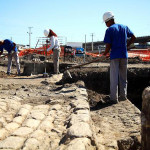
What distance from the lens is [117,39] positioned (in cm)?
458

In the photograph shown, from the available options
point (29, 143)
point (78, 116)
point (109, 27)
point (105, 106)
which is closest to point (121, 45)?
point (109, 27)

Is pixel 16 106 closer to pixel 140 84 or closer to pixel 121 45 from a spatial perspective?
pixel 121 45

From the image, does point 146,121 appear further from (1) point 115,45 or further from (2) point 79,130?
(1) point 115,45

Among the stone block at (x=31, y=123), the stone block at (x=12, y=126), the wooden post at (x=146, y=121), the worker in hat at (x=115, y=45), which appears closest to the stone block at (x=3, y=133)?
the stone block at (x=12, y=126)

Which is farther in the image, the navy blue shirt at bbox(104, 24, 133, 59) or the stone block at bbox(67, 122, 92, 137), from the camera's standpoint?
the navy blue shirt at bbox(104, 24, 133, 59)

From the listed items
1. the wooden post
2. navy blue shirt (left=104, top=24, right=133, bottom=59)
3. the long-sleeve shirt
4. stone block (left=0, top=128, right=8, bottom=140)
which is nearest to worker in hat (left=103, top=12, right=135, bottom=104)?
navy blue shirt (left=104, top=24, right=133, bottom=59)

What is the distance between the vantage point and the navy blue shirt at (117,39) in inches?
177

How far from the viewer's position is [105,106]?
4.66 meters

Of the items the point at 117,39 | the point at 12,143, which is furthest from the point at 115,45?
the point at 12,143

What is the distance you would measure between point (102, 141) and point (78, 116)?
466mm

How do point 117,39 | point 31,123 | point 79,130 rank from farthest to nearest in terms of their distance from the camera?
1. point 117,39
2. point 31,123
3. point 79,130

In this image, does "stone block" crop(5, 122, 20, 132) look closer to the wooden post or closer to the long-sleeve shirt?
the wooden post

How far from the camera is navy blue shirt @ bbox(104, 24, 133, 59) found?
14.7 feet

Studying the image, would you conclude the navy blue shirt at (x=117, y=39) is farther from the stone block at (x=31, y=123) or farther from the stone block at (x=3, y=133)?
the stone block at (x=3, y=133)
